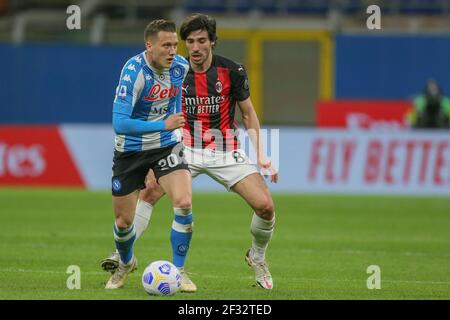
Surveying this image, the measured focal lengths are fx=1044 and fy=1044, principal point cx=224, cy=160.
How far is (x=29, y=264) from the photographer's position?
1087cm

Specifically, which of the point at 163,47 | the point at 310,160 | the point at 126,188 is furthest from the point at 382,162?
the point at 163,47

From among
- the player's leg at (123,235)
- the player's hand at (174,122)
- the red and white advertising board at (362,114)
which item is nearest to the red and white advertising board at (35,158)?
the red and white advertising board at (362,114)

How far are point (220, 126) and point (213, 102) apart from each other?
236mm

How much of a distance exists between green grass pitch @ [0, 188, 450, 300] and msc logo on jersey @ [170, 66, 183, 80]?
1883 mm

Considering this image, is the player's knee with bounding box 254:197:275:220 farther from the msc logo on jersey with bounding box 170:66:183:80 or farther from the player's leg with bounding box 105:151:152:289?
the msc logo on jersey with bounding box 170:66:183:80

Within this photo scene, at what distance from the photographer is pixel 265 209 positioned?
9328mm

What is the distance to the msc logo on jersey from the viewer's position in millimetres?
9086

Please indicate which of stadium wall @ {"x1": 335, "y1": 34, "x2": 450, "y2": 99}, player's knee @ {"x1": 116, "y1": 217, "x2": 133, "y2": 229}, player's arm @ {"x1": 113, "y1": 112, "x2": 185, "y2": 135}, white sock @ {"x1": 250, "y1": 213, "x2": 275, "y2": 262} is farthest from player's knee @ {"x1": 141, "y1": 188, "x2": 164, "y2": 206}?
stadium wall @ {"x1": 335, "y1": 34, "x2": 450, "y2": 99}

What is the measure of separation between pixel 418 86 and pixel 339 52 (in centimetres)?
236

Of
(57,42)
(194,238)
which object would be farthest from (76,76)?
(194,238)

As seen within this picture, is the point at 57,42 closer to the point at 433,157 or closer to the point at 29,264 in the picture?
the point at 433,157

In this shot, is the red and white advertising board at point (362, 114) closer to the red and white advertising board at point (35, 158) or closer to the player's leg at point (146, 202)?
the red and white advertising board at point (35, 158)

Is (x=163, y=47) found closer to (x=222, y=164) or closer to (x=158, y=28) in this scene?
(x=158, y=28)
